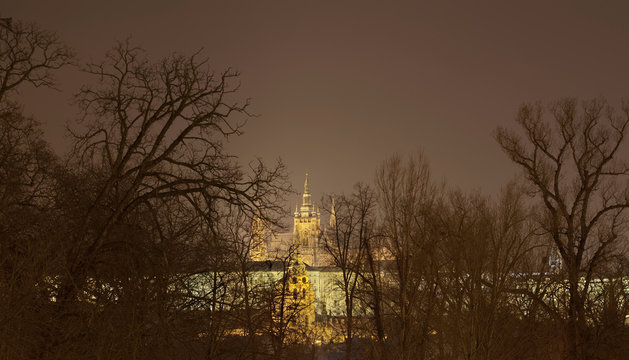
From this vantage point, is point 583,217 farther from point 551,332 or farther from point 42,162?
point 42,162

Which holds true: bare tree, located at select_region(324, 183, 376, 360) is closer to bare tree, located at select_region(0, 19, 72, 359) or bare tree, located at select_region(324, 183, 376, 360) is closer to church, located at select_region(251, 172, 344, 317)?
church, located at select_region(251, 172, 344, 317)

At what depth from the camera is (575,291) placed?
2402 cm

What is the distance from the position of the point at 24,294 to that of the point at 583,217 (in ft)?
63.3

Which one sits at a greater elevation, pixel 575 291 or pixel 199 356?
pixel 575 291

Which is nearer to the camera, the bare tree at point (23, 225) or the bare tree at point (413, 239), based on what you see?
the bare tree at point (23, 225)

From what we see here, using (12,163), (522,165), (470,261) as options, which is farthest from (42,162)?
(522,165)

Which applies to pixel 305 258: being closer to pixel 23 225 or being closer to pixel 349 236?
pixel 349 236

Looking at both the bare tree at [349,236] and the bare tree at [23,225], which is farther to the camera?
the bare tree at [349,236]

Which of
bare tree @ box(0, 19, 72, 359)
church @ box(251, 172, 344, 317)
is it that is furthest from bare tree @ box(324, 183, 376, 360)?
bare tree @ box(0, 19, 72, 359)

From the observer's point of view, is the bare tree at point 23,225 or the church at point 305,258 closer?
the bare tree at point 23,225

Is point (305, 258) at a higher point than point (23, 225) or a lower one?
higher

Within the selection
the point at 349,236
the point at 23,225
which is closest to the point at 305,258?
the point at 349,236

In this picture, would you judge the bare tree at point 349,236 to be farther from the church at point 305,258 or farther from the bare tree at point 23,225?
the bare tree at point 23,225

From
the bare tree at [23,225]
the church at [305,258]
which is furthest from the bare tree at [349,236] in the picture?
the bare tree at [23,225]
